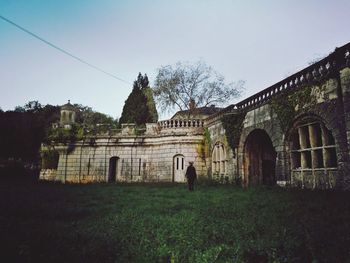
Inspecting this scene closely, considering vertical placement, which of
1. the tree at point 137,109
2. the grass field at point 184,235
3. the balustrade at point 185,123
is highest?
the tree at point 137,109

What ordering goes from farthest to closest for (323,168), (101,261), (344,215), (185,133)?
(185,133) < (323,168) < (344,215) < (101,261)

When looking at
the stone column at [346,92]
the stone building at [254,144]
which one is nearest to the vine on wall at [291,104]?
the stone building at [254,144]

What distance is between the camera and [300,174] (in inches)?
438

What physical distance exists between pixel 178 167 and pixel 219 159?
148 inches

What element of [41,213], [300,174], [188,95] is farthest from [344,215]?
[188,95]

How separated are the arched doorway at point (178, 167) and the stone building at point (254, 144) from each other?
8cm

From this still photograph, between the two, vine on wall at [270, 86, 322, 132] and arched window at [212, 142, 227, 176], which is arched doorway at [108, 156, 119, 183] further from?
vine on wall at [270, 86, 322, 132]

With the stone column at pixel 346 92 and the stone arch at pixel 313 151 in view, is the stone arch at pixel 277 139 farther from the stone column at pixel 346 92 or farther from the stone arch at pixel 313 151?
the stone column at pixel 346 92

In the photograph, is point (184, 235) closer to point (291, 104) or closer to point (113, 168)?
point (291, 104)

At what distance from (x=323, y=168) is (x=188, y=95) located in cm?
2190

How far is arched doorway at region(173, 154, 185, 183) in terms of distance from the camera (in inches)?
795

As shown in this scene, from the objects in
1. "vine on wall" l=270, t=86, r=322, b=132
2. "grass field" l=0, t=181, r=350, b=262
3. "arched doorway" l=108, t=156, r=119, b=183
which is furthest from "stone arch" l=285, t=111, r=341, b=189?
"arched doorway" l=108, t=156, r=119, b=183

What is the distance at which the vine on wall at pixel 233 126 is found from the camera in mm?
15500

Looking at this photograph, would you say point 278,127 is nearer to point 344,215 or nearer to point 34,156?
point 344,215
